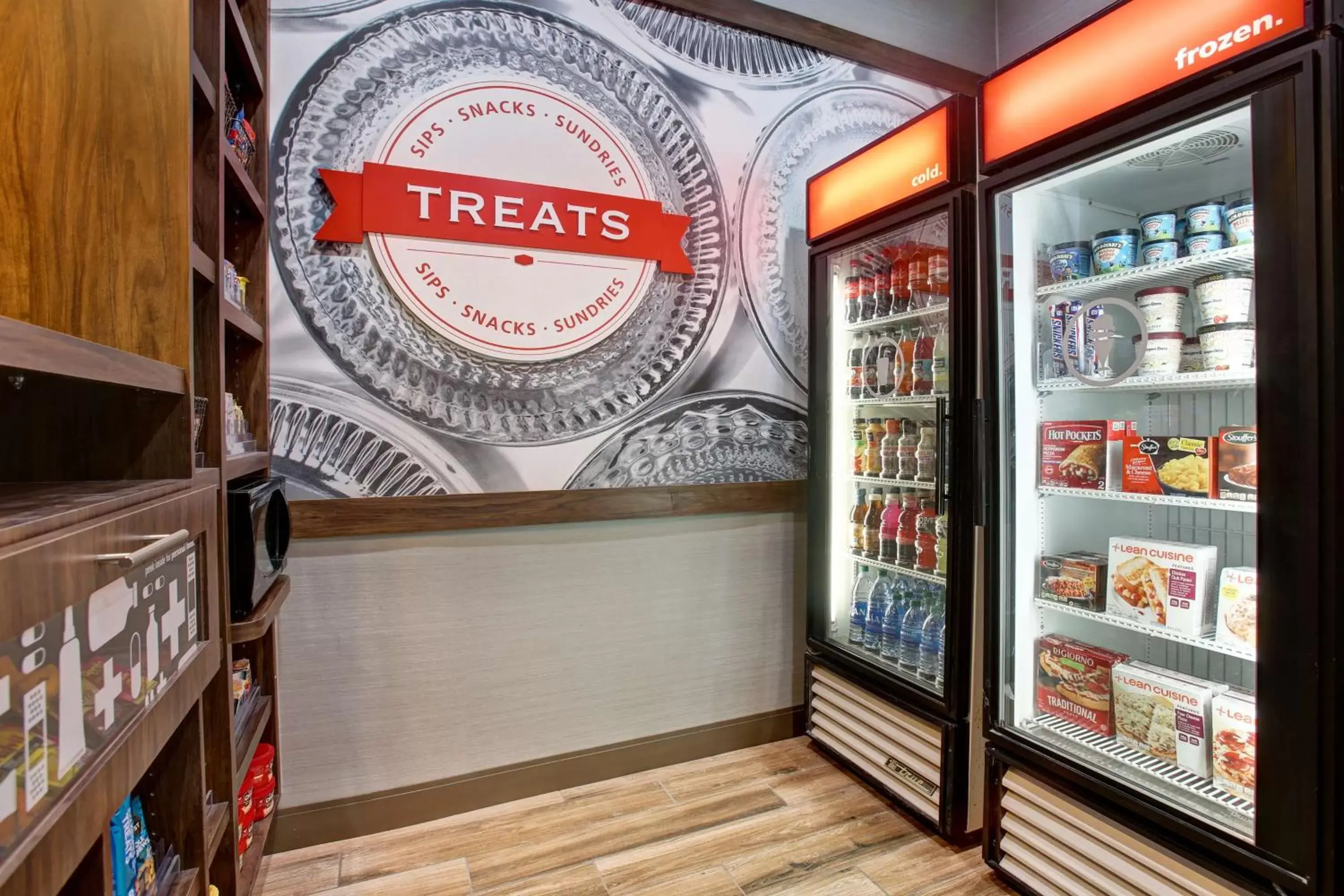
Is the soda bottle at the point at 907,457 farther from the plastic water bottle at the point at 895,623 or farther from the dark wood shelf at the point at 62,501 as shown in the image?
the dark wood shelf at the point at 62,501

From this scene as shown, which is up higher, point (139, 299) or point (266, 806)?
point (139, 299)

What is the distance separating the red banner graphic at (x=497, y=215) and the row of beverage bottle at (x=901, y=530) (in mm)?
1210

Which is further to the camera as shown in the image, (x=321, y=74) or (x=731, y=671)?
(x=731, y=671)

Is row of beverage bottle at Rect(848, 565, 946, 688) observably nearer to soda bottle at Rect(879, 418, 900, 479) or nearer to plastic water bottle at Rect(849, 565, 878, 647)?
→ plastic water bottle at Rect(849, 565, 878, 647)

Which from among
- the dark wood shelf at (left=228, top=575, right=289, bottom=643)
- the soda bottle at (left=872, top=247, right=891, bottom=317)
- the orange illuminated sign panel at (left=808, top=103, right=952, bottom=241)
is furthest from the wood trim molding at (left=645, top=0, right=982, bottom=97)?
the dark wood shelf at (left=228, top=575, right=289, bottom=643)

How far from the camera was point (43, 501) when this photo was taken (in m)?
0.84

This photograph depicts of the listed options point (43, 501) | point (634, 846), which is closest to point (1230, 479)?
point (634, 846)

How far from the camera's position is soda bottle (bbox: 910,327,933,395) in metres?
2.46

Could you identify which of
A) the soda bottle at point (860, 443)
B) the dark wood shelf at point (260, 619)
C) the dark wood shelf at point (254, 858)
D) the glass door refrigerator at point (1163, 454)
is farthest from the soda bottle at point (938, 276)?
the dark wood shelf at point (254, 858)

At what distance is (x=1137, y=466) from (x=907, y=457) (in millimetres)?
806

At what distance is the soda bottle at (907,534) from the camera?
8.35 feet

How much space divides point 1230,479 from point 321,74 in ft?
9.27

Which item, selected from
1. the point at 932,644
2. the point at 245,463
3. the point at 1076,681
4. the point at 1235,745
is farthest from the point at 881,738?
the point at 245,463

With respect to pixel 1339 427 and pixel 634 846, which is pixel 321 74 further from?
pixel 1339 427
